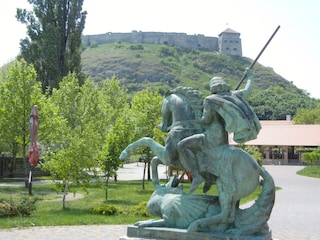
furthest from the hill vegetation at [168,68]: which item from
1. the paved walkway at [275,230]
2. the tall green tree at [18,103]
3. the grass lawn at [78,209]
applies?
the paved walkway at [275,230]

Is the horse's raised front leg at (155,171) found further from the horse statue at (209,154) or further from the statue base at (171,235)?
the statue base at (171,235)

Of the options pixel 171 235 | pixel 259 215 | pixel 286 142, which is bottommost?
pixel 171 235

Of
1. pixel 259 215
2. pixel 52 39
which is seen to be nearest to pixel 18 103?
pixel 52 39

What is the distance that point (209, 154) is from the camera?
8.11 metres

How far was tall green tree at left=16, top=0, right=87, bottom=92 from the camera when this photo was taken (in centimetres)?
3394

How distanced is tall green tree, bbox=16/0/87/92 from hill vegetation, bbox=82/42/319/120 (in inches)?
2941

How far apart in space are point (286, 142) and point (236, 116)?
156 ft

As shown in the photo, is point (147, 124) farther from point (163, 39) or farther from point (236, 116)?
point (163, 39)

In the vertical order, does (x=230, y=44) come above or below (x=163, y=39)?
below

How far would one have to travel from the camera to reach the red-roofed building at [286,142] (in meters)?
53.0

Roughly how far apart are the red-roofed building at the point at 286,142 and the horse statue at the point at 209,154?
147 ft

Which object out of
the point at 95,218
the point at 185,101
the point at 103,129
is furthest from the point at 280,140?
the point at 185,101

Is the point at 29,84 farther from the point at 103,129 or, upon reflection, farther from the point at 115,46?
the point at 115,46

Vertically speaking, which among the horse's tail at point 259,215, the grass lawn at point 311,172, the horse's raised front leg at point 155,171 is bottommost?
the grass lawn at point 311,172
